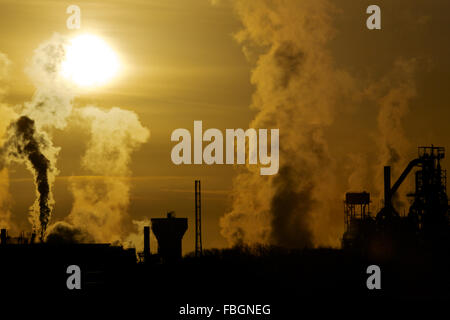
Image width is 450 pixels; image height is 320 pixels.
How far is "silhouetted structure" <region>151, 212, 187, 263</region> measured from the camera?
8025 centimetres

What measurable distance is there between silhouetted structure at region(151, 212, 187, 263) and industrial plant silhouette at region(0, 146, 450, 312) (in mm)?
90

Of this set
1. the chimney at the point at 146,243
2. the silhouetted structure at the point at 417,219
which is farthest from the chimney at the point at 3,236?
the silhouetted structure at the point at 417,219

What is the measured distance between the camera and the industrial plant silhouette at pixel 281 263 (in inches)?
2566

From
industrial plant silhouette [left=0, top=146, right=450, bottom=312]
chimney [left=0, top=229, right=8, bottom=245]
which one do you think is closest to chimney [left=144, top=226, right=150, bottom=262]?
industrial plant silhouette [left=0, top=146, right=450, bottom=312]

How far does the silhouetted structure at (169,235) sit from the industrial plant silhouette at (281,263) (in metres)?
0.09

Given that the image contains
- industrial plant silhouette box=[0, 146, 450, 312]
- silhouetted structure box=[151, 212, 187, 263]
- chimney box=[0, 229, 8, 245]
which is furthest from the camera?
silhouetted structure box=[151, 212, 187, 263]

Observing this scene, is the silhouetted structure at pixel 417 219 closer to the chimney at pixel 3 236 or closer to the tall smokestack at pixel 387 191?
the tall smokestack at pixel 387 191

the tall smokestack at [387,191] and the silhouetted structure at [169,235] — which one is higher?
the tall smokestack at [387,191]

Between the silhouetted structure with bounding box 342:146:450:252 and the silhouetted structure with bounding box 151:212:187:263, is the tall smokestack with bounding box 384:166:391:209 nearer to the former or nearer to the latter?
the silhouetted structure with bounding box 342:146:450:252

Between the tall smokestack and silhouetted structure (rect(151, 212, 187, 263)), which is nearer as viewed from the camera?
the tall smokestack

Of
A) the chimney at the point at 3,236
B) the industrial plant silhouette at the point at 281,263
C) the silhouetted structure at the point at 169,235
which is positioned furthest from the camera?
the silhouetted structure at the point at 169,235
